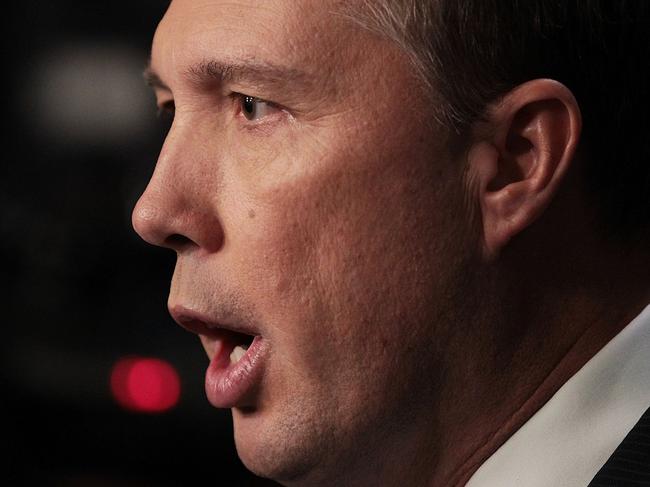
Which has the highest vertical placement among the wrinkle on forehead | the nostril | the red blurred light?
the wrinkle on forehead

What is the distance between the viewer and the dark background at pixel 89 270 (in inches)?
105

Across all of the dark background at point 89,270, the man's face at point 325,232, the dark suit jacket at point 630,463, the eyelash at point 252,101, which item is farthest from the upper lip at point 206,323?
the dark background at point 89,270

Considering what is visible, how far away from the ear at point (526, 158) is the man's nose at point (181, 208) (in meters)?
0.29

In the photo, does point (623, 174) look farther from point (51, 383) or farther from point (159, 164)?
point (51, 383)

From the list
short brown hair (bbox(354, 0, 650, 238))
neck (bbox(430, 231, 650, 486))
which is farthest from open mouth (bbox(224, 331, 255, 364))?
short brown hair (bbox(354, 0, 650, 238))

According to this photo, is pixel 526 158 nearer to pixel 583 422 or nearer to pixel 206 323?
pixel 583 422

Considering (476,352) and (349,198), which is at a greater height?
(349,198)

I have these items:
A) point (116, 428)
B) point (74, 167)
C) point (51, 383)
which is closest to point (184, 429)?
point (116, 428)

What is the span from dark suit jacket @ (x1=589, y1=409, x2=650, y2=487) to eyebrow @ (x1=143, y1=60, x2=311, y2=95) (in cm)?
50

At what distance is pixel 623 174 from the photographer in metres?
1.29

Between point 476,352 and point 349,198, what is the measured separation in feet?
0.71

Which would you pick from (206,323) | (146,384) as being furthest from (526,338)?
(146,384)

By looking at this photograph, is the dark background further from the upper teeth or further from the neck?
the neck

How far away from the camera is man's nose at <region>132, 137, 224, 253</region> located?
4.14 ft
